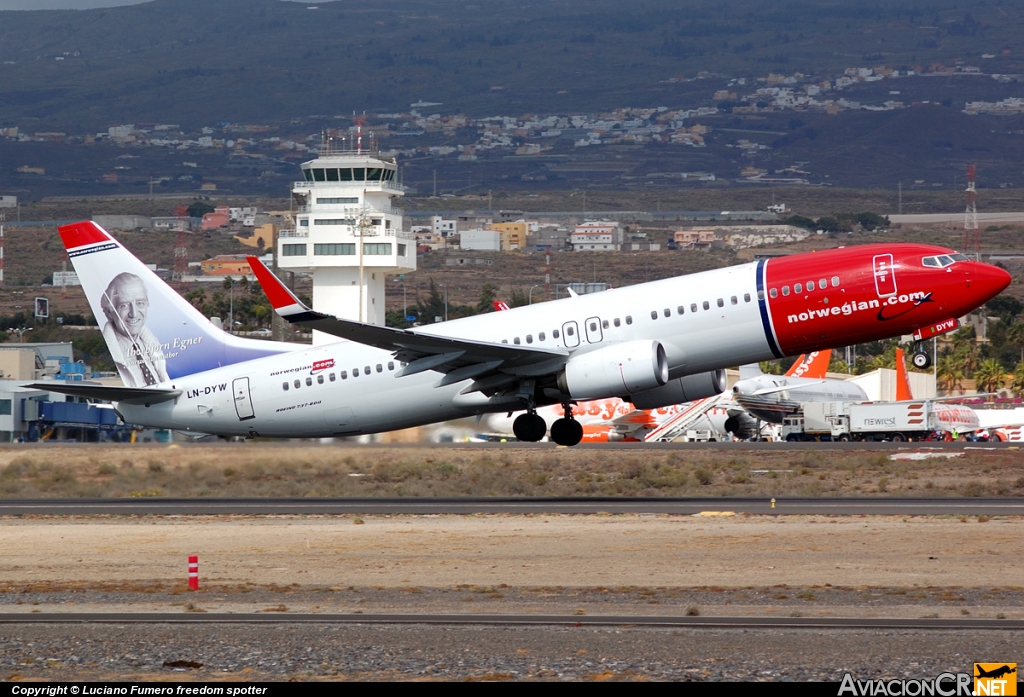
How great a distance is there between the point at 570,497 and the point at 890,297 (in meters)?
10.5

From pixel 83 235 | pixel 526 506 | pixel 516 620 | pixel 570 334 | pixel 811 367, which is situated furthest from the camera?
pixel 811 367

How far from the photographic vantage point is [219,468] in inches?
1463

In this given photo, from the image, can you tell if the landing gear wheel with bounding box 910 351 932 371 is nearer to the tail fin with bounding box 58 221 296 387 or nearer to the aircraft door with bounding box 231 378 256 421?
the tail fin with bounding box 58 221 296 387

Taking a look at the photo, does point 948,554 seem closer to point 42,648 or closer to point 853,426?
point 42,648

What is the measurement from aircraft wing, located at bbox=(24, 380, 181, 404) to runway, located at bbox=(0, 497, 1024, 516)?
287cm

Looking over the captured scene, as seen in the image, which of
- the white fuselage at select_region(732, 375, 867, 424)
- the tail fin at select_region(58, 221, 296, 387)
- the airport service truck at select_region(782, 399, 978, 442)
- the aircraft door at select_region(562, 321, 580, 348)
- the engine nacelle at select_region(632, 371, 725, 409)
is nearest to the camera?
the aircraft door at select_region(562, 321, 580, 348)

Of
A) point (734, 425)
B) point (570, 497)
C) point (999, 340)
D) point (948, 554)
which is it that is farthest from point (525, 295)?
point (948, 554)

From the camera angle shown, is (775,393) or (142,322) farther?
(775,393)

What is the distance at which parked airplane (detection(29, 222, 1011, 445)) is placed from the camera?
3197 centimetres

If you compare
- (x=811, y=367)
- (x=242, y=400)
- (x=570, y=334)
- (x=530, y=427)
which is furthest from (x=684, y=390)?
(x=811, y=367)

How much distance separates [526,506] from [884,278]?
10.2 meters

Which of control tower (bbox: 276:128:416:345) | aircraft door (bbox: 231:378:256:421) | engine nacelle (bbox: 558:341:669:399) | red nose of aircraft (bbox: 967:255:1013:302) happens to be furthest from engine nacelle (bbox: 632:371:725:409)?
control tower (bbox: 276:128:416:345)

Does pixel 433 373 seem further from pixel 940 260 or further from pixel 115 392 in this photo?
pixel 940 260

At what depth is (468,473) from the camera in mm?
41938
